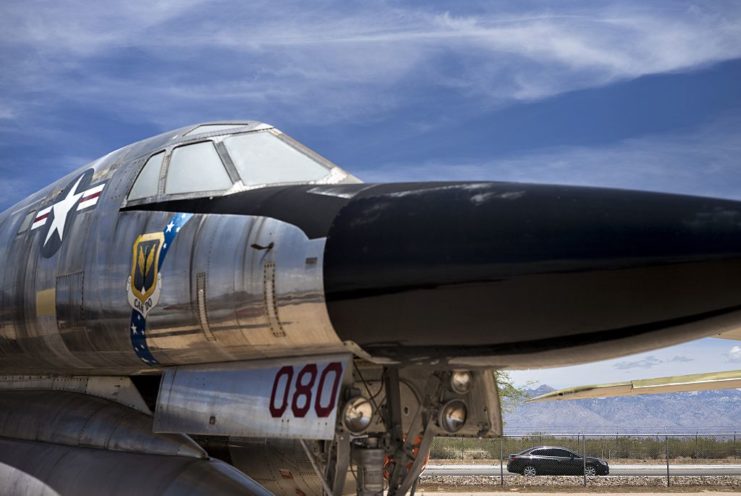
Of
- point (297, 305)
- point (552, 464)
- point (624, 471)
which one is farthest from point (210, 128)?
point (624, 471)

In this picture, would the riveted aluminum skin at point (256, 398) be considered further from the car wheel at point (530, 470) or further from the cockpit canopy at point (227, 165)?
the car wheel at point (530, 470)

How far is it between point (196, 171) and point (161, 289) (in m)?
1.13

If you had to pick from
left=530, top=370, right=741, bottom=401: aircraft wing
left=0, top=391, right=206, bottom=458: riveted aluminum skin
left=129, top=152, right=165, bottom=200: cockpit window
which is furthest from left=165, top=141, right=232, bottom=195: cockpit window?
left=530, top=370, right=741, bottom=401: aircraft wing

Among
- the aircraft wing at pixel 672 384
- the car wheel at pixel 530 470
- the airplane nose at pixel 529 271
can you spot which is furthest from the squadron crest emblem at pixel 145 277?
the car wheel at pixel 530 470

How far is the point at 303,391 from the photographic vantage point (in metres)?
5.77

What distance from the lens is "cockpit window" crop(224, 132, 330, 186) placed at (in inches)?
267

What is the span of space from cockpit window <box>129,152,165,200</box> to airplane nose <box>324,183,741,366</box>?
2235 mm

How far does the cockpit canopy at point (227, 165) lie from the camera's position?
679 centimetres

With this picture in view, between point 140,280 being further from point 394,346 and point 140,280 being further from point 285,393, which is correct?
point 394,346

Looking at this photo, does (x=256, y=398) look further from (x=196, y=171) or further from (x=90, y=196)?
(x=90, y=196)

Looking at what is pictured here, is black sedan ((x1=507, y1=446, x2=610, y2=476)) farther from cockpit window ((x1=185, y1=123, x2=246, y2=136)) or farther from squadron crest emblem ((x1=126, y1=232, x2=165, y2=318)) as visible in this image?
squadron crest emblem ((x1=126, y1=232, x2=165, y2=318))

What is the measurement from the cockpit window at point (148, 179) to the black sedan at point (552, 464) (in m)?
29.8

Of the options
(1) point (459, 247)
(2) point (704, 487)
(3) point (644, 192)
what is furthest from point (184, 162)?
(2) point (704, 487)

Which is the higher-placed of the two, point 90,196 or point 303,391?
point 90,196
